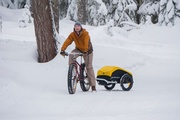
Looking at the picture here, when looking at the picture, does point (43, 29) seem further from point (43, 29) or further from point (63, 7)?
point (63, 7)

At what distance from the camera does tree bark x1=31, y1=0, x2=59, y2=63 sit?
9.92m

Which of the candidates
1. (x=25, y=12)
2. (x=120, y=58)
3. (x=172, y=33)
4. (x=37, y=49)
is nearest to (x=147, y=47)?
(x=172, y=33)

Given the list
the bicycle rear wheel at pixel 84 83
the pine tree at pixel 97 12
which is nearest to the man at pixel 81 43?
the bicycle rear wheel at pixel 84 83

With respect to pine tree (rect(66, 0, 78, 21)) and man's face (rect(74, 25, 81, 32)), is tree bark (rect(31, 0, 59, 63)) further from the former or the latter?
pine tree (rect(66, 0, 78, 21))

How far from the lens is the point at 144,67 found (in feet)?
42.9

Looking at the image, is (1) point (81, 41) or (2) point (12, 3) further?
(2) point (12, 3)

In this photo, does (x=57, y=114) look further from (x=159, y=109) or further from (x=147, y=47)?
(x=147, y=47)

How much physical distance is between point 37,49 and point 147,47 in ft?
27.0

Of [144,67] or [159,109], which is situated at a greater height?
[159,109]

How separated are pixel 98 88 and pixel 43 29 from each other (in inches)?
103

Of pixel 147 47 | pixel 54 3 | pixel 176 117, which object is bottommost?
pixel 147 47

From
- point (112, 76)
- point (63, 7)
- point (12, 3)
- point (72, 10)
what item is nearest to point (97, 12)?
point (72, 10)

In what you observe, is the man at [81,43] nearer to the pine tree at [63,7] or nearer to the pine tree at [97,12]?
the pine tree at [97,12]

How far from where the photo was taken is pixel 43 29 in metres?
9.98
